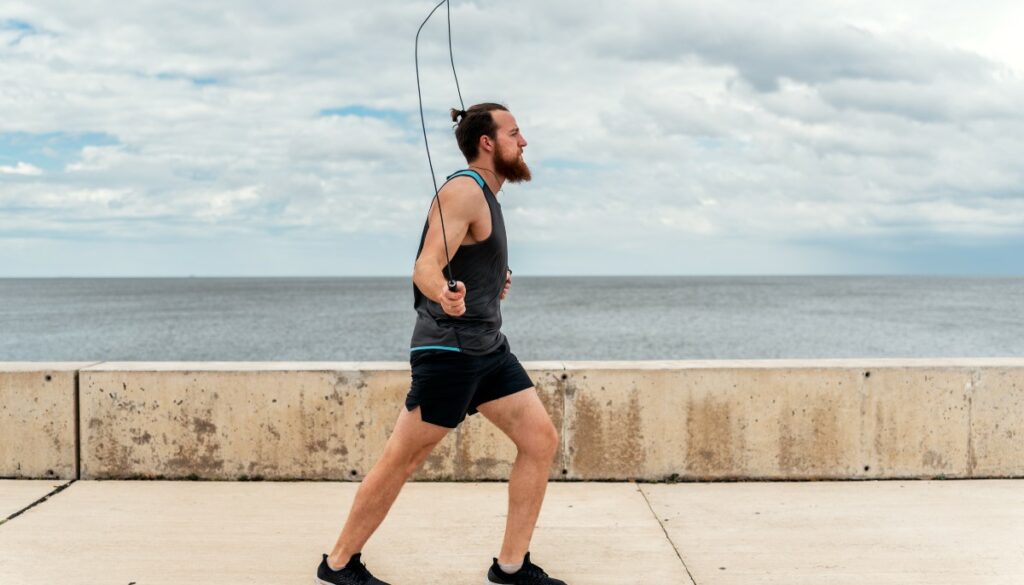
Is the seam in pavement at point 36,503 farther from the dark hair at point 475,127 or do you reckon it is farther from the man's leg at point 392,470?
the dark hair at point 475,127

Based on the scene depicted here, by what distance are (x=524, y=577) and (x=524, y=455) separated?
486mm

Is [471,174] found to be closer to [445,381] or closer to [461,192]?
[461,192]

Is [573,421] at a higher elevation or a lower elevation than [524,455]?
lower

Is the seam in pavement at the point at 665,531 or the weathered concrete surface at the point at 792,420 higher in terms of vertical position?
the weathered concrete surface at the point at 792,420

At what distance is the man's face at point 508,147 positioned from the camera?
3361 mm

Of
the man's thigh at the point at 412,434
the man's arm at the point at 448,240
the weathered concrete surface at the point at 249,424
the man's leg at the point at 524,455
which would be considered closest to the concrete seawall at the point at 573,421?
the weathered concrete surface at the point at 249,424

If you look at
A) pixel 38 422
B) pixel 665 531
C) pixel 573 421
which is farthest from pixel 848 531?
pixel 38 422

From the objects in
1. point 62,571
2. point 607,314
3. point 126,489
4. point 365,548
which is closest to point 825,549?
point 365,548

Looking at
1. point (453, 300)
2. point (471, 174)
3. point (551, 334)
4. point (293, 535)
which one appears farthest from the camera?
point (551, 334)

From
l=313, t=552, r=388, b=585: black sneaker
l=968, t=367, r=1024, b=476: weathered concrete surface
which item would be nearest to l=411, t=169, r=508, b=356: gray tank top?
l=313, t=552, r=388, b=585: black sneaker

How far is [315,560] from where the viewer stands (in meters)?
3.90

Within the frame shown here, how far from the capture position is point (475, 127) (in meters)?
3.38

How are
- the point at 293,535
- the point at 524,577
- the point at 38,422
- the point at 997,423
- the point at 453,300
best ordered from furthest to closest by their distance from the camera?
the point at 997,423 → the point at 38,422 → the point at 293,535 → the point at 524,577 → the point at 453,300

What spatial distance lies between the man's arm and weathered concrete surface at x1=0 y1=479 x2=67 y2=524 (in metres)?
2.85
